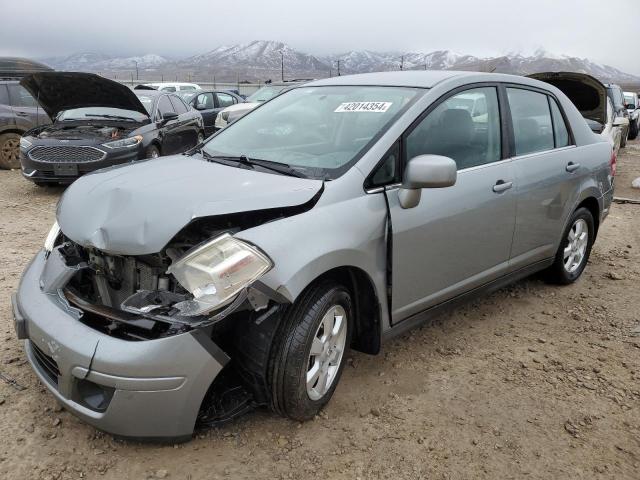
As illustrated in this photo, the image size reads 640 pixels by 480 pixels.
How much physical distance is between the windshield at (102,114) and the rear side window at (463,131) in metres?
6.18

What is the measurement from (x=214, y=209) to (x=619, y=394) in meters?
2.49

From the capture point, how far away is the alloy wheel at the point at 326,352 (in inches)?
101

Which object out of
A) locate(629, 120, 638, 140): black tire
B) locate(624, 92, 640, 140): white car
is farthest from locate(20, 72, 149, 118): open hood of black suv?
locate(629, 120, 638, 140): black tire

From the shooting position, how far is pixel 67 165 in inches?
292

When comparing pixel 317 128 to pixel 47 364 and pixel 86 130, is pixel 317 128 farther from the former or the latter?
pixel 86 130

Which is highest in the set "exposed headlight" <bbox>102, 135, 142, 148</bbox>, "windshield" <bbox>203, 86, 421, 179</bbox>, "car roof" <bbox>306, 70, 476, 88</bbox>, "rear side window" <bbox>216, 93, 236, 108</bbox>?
"car roof" <bbox>306, 70, 476, 88</bbox>

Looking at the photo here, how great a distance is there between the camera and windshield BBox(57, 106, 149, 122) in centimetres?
810

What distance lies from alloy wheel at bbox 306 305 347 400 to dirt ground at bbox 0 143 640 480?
0.60 ft

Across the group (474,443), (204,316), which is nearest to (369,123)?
(204,316)

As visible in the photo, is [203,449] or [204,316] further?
[203,449]

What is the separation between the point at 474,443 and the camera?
257cm

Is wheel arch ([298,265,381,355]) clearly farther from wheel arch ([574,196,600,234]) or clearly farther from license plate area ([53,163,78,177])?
license plate area ([53,163,78,177])

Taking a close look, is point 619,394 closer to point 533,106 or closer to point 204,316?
point 533,106

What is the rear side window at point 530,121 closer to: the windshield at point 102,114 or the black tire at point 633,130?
the windshield at point 102,114
